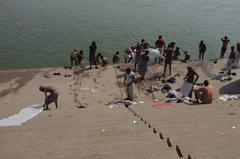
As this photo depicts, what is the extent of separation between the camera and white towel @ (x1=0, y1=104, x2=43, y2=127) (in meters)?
10.9

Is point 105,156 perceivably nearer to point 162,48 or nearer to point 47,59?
point 162,48

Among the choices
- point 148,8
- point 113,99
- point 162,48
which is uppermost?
point 148,8

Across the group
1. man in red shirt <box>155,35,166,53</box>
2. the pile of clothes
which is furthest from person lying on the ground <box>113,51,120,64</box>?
the pile of clothes

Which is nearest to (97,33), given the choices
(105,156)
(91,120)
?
(91,120)

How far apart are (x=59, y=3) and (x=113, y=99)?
74.6ft

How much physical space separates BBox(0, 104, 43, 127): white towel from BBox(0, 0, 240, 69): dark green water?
30.2 ft

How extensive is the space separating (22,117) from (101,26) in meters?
17.6

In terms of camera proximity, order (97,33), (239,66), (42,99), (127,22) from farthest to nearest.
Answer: (127,22), (97,33), (239,66), (42,99)

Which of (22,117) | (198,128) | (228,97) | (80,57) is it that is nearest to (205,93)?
(228,97)

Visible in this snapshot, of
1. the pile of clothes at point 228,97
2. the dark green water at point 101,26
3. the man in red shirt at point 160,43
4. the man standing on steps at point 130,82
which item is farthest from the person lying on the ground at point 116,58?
the pile of clothes at point 228,97

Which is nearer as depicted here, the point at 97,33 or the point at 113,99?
the point at 113,99

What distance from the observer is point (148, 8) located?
115 feet

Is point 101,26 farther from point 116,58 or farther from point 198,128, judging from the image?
point 198,128

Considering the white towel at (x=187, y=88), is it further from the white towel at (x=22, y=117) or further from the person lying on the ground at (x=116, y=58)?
the person lying on the ground at (x=116, y=58)
